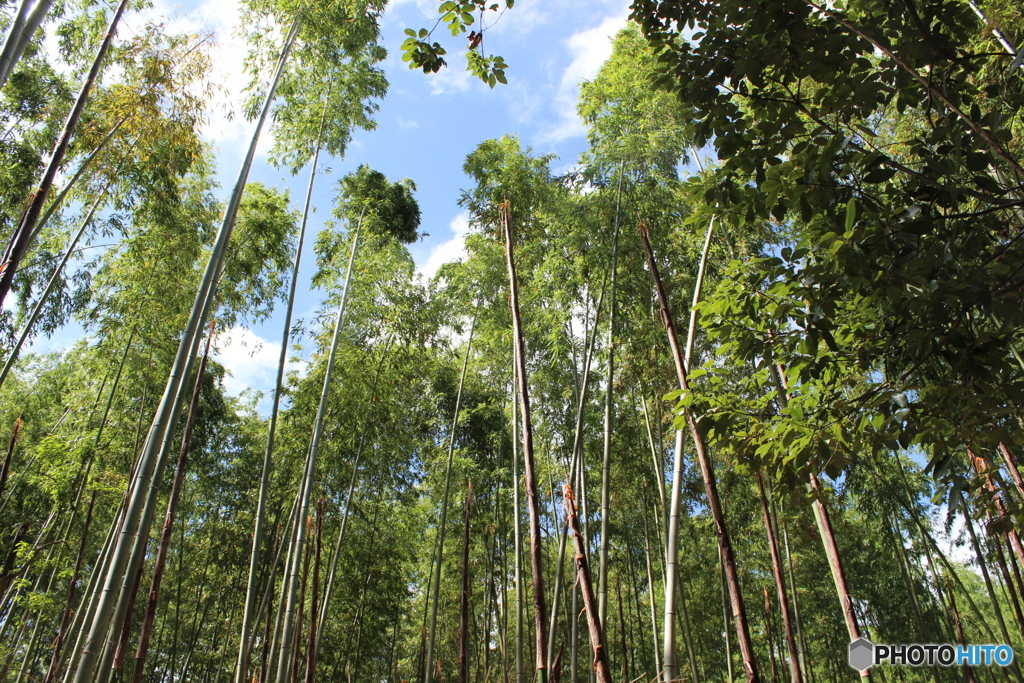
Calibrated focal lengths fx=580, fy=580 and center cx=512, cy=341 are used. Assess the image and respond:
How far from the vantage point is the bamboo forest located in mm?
1579

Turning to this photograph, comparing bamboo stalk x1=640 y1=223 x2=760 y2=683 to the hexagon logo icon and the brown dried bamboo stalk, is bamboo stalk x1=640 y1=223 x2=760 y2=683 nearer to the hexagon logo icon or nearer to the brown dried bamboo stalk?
the hexagon logo icon

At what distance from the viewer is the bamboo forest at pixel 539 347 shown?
1579 millimetres

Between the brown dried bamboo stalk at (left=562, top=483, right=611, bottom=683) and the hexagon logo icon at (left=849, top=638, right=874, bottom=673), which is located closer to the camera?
the brown dried bamboo stalk at (left=562, top=483, right=611, bottom=683)

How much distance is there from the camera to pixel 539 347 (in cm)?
615

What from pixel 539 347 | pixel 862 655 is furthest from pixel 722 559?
pixel 539 347

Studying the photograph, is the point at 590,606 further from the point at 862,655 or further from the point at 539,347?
the point at 539,347

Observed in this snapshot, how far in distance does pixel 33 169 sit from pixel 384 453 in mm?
3963

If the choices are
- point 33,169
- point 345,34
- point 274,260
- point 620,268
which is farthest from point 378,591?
point 345,34

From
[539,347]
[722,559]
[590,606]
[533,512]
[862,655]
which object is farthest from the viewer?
[539,347]

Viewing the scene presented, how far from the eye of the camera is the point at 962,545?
677cm

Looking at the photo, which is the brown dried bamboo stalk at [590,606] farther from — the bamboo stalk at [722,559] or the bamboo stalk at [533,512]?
the bamboo stalk at [722,559]

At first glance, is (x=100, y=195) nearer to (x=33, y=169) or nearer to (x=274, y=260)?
(x=33, y=169)

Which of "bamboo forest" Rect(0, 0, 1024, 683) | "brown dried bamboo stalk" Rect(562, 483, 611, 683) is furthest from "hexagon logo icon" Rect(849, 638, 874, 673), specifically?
"brown dried bamboo stalk" Rect(562, 483, 611, 683)

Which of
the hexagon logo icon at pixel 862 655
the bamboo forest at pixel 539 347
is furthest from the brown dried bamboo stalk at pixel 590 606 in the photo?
the hexagon logo icon at pixel 862 655
